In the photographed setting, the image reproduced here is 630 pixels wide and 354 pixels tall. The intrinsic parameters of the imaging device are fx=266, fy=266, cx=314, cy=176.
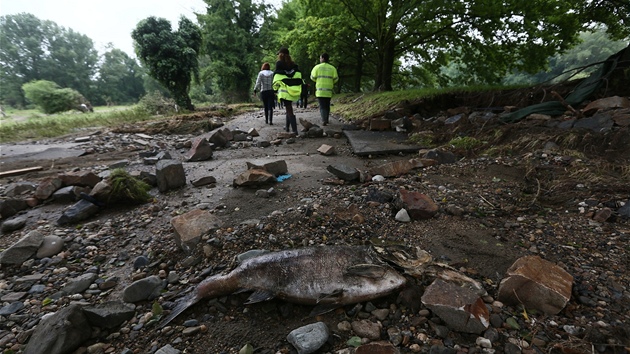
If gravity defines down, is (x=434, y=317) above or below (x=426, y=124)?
below

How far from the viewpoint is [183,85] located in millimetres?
15094

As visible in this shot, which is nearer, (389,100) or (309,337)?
(309,337)

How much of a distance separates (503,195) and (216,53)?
24592 mm

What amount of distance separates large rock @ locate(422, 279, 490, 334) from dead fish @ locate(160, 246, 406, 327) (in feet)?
0.59

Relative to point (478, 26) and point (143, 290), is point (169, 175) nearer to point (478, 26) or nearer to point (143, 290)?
point (143, 290)

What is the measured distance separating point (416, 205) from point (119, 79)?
61.4 meters

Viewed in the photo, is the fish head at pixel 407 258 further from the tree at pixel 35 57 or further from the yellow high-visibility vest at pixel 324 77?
the tree at pixel 35 57

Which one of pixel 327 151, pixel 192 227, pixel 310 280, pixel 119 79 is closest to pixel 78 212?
pixel 192 227

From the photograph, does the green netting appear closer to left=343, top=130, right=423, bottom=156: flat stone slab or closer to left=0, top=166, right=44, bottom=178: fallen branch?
left=343, top=130, right=423, bottom=156: flat stone slab

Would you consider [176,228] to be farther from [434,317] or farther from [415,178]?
[415,178]

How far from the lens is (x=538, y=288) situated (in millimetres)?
1369

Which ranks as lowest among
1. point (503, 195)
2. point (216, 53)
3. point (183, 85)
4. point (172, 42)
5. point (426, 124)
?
point (503, 195)

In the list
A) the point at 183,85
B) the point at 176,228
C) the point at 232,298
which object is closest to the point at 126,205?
the point at 176,228

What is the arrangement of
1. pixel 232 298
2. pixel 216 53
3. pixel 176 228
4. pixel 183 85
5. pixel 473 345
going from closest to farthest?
1. pixel 473 345
2. pixel 232 298
3. pixel 176 228
4. pixel 183 85
5. pixel 216 53
